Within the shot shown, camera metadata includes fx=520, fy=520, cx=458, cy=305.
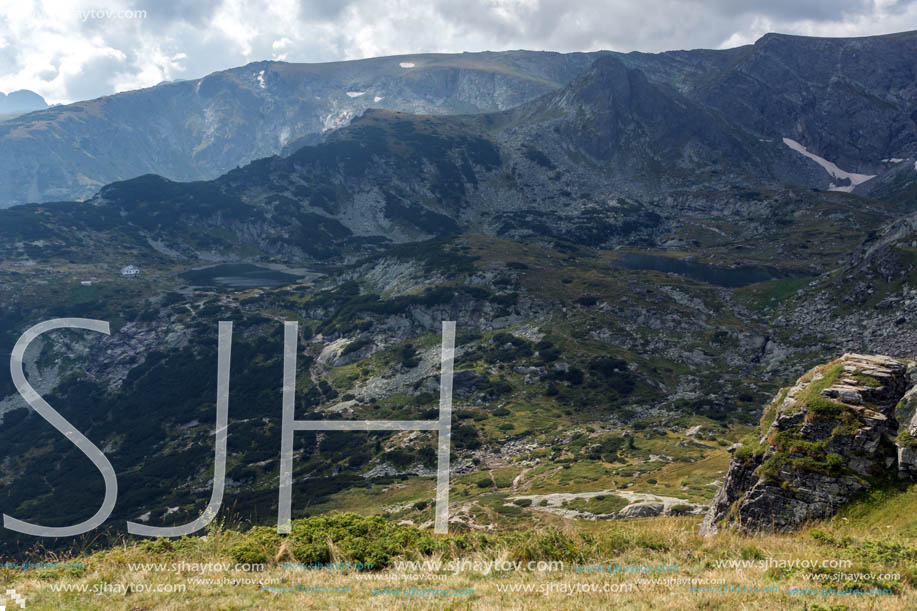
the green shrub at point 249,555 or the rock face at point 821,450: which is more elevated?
the rock face at point 821,450

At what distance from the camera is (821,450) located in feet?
66.4

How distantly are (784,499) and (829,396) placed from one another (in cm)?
501

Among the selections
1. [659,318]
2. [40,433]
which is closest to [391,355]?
[659,318]

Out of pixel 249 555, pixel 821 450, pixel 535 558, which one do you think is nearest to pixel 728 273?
pixel 821 450

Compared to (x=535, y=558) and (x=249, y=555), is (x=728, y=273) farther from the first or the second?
(x=249, y=555)

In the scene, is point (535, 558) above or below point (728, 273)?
below

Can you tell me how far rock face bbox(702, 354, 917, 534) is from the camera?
18938 mm

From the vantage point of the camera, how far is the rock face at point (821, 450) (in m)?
18.9
